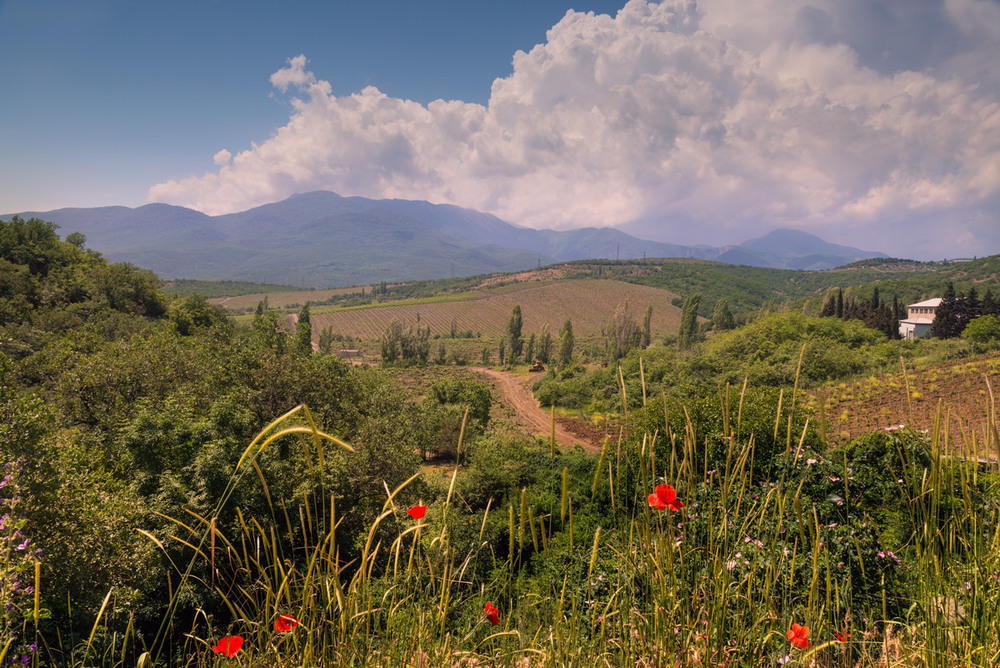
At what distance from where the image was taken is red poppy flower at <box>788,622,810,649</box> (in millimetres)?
1706

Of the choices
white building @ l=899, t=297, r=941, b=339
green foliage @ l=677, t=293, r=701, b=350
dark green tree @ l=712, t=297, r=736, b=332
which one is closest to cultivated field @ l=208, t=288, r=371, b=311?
green foliage @ l=677, t=293, r=701, b=350

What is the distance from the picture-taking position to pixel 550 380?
2269 inches

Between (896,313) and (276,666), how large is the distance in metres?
89.2

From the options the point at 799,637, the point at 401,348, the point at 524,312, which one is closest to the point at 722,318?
the point at 401,348

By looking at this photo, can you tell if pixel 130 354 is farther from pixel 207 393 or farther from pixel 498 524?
pixel 498 524

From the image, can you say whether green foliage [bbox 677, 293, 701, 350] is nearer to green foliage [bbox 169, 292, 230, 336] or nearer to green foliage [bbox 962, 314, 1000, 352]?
green foliage [bbox 962, 314, 1000, 352]

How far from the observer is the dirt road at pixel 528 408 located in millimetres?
35641

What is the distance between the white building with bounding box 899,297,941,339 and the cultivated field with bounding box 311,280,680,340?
42430mm

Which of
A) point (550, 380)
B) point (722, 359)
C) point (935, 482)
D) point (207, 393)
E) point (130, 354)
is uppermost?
point (935, 482)

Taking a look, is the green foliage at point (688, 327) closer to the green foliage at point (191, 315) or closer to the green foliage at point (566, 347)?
the green foliage at point (566, 347)

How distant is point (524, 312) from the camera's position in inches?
5133

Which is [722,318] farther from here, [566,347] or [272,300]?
[272,300]

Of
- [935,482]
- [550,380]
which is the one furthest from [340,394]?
[550,380]

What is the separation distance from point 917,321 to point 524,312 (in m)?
84.9
